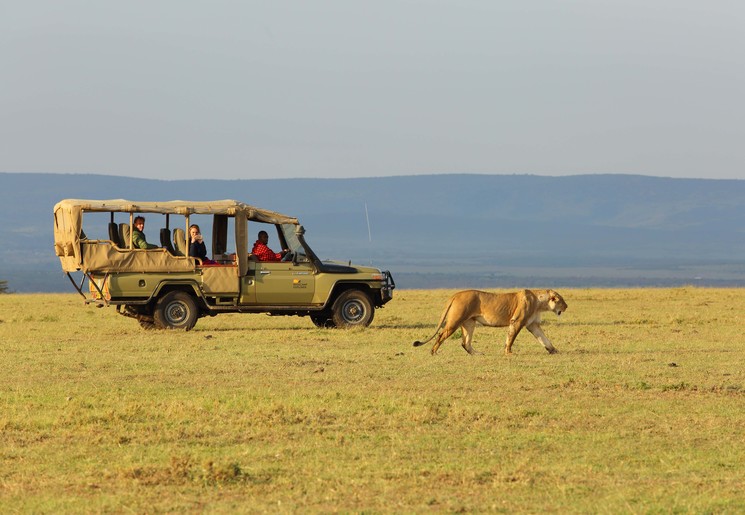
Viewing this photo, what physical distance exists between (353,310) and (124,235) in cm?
421

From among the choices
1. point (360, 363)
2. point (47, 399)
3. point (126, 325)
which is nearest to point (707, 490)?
point (47, 399)

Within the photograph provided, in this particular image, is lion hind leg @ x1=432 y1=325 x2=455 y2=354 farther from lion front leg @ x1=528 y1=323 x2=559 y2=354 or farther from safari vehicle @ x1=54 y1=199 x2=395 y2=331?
safari vehicle @ x1=54 y1=199 x2=395 y2=331

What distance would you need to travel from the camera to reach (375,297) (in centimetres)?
2400

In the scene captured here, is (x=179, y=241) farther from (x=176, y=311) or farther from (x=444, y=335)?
(x=444, y=335)

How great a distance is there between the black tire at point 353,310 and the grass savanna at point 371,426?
2.72m

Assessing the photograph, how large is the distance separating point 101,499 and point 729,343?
1376cm

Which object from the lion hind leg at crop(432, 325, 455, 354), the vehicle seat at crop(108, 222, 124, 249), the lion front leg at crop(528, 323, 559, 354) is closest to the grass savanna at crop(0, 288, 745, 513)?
the lion front leg at crop(528, 323, 559, 354)

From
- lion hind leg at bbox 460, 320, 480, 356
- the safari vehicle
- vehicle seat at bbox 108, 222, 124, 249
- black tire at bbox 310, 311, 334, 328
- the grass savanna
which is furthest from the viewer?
→ black tire at bbox 310, 311, 334, 328

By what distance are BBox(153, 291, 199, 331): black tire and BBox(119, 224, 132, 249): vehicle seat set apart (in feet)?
3.59

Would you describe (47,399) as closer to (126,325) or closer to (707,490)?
(707,490)

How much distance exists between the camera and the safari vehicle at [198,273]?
22.5 meters

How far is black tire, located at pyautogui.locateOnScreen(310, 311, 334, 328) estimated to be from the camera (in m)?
24.1

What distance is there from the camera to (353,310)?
934 inches

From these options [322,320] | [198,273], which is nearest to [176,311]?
[198,273]
